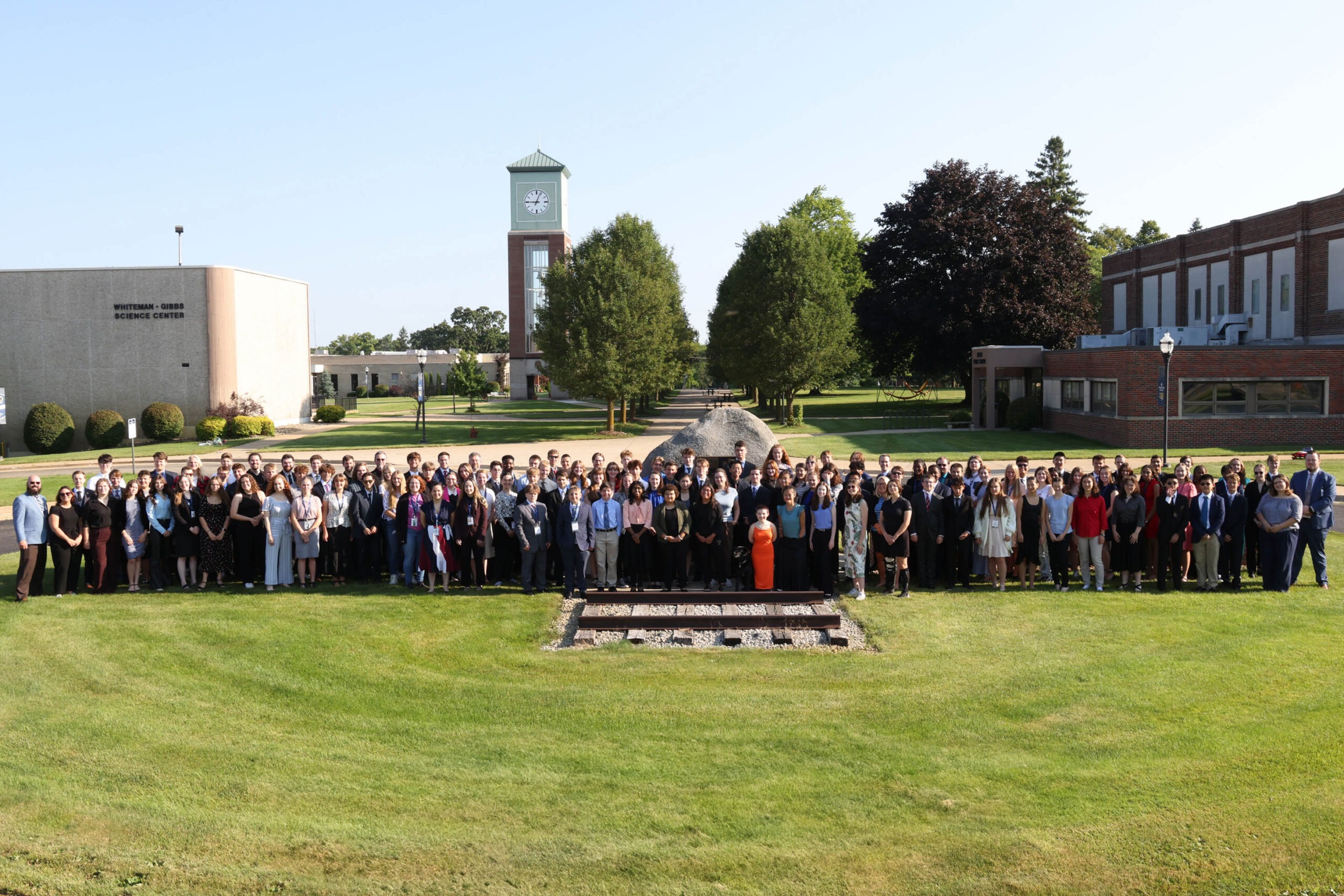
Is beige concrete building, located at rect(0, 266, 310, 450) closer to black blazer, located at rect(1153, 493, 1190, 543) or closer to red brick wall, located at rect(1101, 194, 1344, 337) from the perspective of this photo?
black blazer, located at rect(1153, 493, 1190, 543)

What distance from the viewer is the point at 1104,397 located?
37500 mm

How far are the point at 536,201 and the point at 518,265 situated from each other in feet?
20.1

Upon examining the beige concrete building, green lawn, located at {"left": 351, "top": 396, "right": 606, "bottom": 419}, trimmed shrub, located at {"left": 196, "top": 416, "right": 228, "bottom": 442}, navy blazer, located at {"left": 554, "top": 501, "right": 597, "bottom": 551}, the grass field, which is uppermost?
the beige concrete building

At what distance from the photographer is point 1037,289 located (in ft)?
172

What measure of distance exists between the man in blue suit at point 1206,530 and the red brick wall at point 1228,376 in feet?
72.4

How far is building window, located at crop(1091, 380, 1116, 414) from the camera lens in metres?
36.6

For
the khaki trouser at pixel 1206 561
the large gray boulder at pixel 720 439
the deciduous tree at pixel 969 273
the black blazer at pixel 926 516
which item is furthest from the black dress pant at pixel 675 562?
the deciduous tree at pixel 969 273

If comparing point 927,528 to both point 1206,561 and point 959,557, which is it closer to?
point 959,557

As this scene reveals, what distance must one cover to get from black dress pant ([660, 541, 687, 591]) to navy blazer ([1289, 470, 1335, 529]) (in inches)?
332

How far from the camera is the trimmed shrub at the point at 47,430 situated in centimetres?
4262

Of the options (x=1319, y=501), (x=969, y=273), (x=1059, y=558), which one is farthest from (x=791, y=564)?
(x=969, y=273)

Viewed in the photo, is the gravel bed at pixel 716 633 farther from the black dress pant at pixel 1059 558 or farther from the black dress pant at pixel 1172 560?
the black dress pant at pixel 1172 560

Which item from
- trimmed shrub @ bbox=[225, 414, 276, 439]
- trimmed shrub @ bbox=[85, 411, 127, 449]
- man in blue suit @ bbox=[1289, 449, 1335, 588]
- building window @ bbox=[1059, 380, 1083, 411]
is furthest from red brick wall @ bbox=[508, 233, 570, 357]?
man in blue suit @ bbox=[1289, 449, 1335, 588]

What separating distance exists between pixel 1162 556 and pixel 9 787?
1335 cm
